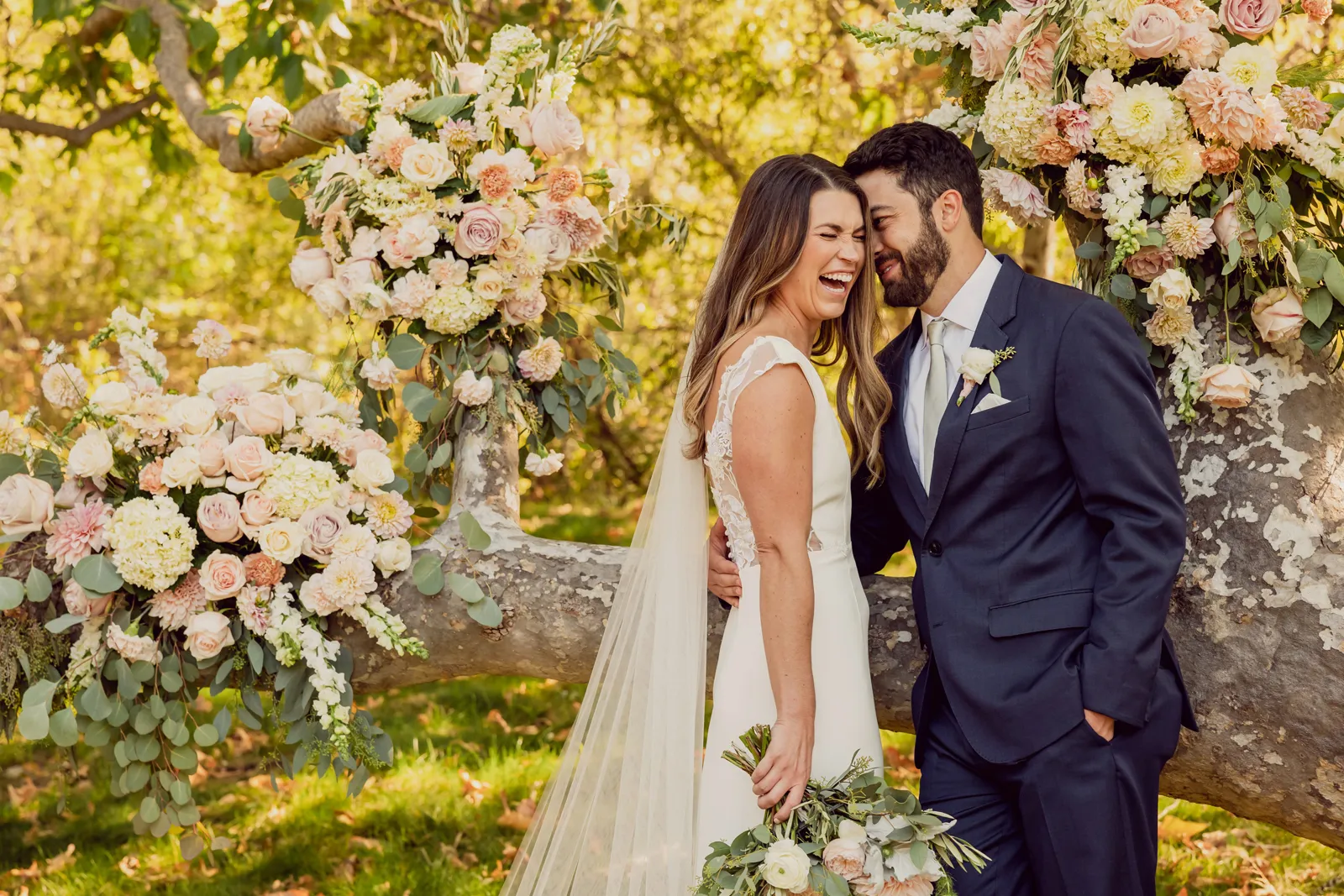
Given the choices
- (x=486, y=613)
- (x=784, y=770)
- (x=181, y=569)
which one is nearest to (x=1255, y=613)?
(x=784, y=770)

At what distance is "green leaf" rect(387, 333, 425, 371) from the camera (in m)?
3.38

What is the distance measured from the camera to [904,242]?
9.02ft

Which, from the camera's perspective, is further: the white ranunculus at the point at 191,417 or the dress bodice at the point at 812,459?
the white ranunculus at the point at 191,417

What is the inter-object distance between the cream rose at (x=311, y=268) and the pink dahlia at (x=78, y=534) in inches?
36.4

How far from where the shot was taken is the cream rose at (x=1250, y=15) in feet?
8.68

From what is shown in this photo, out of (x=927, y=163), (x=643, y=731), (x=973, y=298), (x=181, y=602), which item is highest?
(x=927, y=163)

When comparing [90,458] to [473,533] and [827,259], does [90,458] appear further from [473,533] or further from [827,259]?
[827,259]

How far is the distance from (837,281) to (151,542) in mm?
1881

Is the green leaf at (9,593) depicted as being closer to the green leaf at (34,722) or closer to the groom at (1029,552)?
the green leaf at (34,722)

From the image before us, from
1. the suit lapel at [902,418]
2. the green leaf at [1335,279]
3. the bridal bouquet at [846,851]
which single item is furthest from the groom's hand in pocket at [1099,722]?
the green leaf at [1335,279]

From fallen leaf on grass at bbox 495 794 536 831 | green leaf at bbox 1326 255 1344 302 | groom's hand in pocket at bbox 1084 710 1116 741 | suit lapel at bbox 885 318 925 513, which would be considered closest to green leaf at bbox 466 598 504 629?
suit lapel at bbox 885 318 925 513

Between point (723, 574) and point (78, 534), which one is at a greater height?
point (78, 534)

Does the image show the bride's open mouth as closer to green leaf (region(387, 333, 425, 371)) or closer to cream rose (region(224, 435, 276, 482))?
green leaf (region(387, 333, 425, 371))

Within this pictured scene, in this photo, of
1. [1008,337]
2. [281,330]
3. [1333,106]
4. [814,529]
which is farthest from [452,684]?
[281,330]
